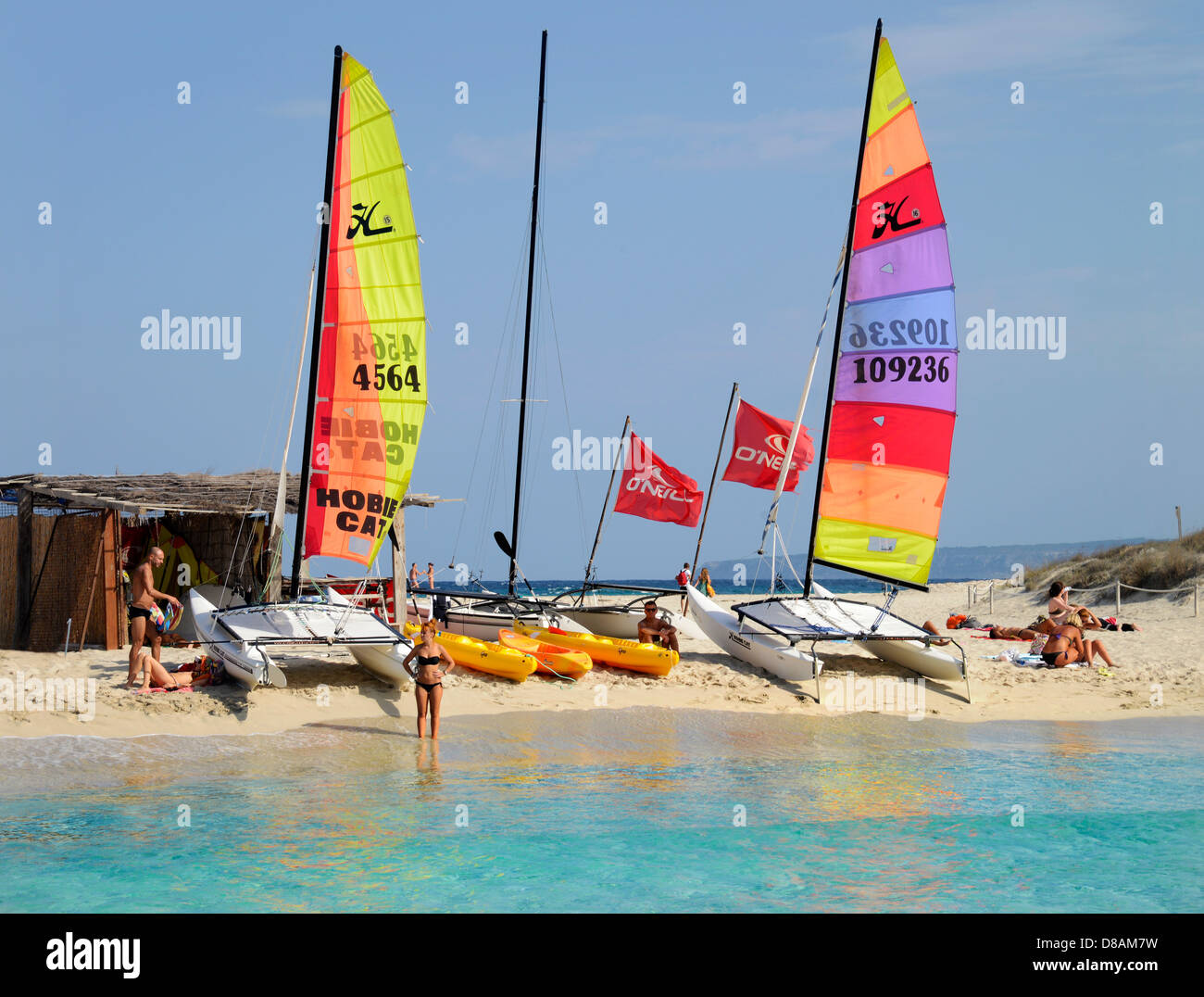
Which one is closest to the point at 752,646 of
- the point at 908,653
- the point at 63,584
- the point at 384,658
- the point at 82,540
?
the point at 908,653

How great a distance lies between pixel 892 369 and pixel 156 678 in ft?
37.5

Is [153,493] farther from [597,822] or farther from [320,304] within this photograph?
[597,822]

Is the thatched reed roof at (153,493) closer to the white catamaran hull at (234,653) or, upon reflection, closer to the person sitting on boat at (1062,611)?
the white catamaran hull at (234,653)

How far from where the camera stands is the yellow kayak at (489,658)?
16.1 m

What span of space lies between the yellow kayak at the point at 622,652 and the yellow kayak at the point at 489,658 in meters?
1.17

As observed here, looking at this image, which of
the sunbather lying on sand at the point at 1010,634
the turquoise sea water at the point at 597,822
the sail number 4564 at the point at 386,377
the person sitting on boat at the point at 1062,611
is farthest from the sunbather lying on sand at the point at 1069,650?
the sail number 4564 at the point at 386,377

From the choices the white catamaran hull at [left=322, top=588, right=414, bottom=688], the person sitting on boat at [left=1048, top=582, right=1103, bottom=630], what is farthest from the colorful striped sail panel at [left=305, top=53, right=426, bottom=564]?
the person sitting on boat at [left=1048, top=582, right=1103, bottom=630]

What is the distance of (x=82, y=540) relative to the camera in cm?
1733

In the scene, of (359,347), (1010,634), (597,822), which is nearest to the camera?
(597,822)

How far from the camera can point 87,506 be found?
17250 mm

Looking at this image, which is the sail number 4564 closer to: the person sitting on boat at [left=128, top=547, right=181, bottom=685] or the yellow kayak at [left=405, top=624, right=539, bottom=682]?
the yellow kayak at [left=405, top=624, right=539, bottom=682]
